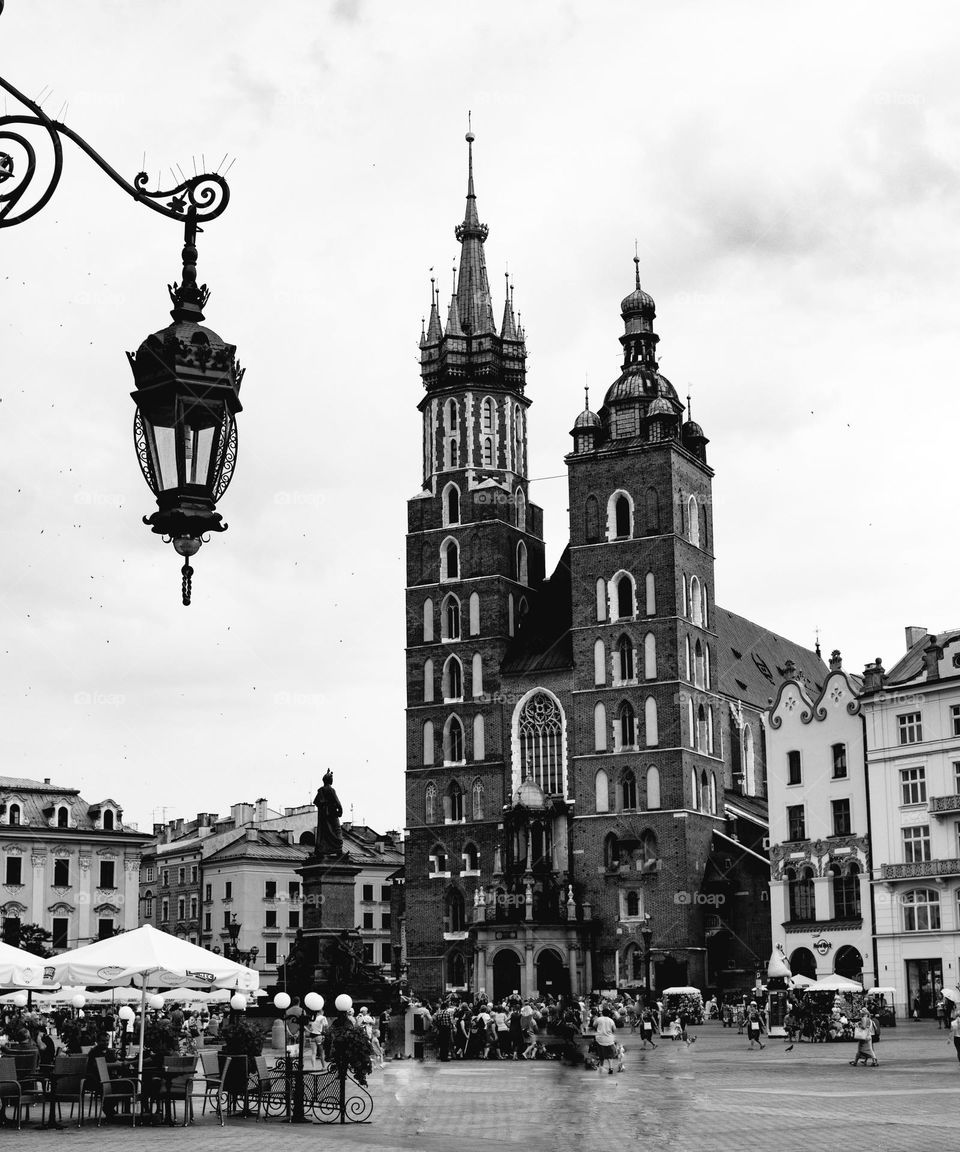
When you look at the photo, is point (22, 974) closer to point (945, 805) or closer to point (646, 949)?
point (945, 805)

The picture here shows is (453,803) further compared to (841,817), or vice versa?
(453,803)

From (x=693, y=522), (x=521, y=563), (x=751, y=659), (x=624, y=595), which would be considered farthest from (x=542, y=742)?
(x=751, y=659)

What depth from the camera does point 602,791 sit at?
244 ft

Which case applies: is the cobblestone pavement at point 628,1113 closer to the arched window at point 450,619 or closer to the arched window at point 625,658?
the arched window at point 625,658

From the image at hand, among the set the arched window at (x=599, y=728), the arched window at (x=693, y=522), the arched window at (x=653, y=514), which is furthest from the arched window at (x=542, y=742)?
the arched window at (x=693, y=522)

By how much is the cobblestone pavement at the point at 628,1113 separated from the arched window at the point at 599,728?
129 ft

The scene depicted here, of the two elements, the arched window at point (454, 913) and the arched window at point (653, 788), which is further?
the arched window at point (454, 913)

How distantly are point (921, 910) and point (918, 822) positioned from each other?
2.86 m

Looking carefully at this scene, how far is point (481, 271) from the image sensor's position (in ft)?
293

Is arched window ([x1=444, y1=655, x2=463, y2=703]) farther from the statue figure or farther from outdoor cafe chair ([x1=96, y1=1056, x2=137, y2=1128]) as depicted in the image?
outdoor cafe chair ([x1=96, y1=1056, x2=137, y2=1128])

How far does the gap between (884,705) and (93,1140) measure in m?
43.3

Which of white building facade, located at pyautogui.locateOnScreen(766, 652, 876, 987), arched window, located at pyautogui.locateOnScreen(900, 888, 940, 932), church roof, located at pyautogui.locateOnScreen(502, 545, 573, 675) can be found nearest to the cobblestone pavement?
arched window, located at pyautogui.locateOnScreen(900, 888, 940, 932)

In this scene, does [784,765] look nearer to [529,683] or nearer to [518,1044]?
[529,683]

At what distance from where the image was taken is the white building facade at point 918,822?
54.4 m
